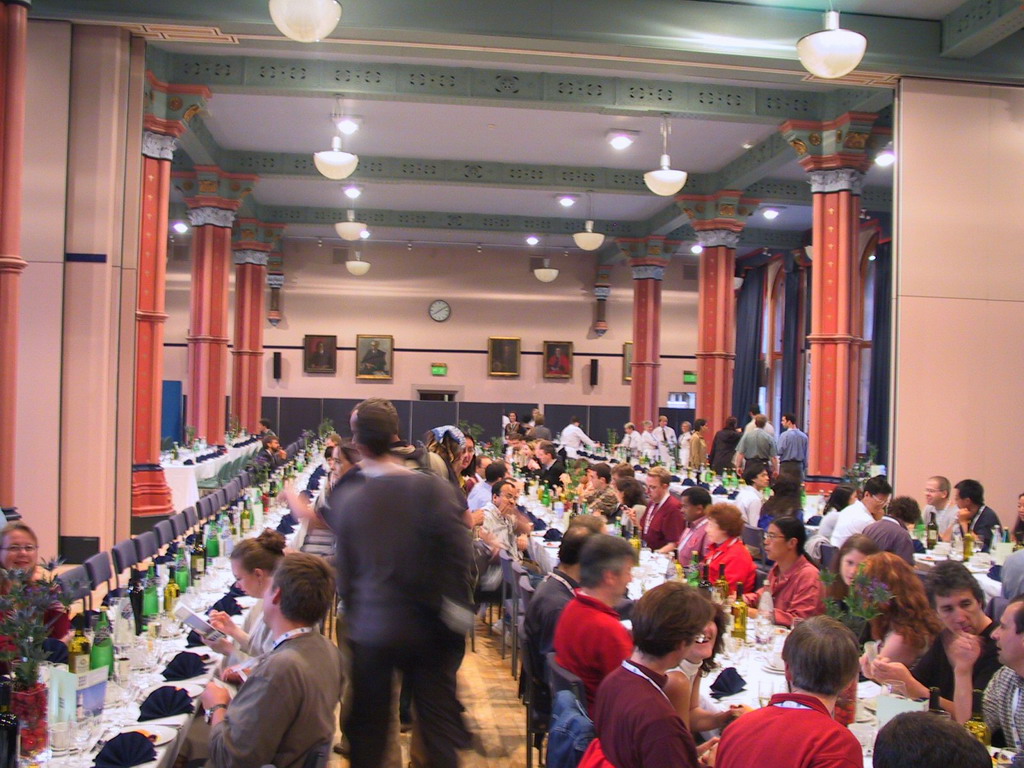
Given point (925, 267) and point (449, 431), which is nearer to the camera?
point (449, 431)

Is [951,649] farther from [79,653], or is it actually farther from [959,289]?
[959,289]

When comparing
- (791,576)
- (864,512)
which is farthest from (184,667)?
(864,512)

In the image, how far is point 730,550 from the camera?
5523 mm

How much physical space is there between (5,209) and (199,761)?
528cm

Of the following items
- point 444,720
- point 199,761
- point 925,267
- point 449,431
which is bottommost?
point 199,761

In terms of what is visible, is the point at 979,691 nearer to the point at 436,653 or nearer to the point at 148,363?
the point at 436,653

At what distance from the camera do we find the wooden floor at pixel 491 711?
16.7 ft

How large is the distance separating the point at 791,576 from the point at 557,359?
63.5ft

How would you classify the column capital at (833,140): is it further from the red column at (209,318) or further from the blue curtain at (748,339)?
the blue curtain at (748,339)

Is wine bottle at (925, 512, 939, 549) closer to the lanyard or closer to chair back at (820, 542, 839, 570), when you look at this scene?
chair back at (820, 542, 839, 570)

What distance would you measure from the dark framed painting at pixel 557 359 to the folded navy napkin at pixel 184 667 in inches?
811

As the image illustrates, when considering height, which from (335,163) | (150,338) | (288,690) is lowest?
(288,690)

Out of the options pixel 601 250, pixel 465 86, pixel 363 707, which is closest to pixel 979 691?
pixel 363 707

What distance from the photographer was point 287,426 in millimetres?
23391
